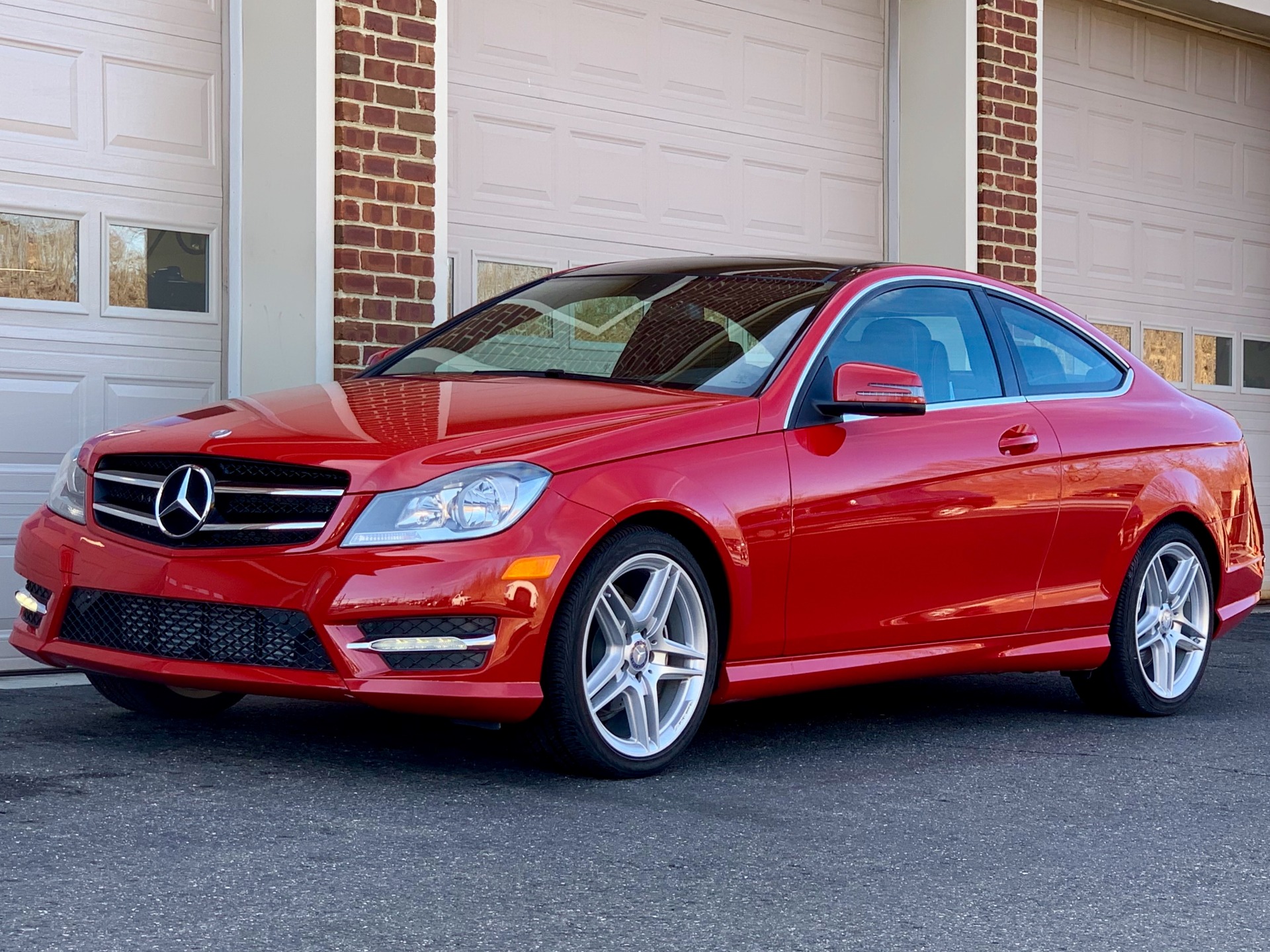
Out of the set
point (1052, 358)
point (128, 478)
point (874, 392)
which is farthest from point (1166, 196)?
point (128, 478)

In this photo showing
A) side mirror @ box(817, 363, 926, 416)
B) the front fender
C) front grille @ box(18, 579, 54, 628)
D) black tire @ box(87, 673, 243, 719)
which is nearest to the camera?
the front fender

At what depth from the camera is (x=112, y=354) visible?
753cm

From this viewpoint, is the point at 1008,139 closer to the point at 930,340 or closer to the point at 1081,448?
the point at 1081,448

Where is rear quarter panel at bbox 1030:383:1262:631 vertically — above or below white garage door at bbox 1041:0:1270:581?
below

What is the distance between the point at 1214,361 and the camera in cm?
1287

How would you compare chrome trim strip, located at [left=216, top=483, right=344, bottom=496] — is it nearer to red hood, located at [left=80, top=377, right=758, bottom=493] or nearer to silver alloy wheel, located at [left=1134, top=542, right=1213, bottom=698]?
red hood, located at [left=80, top=377, right=758, bottom=493]

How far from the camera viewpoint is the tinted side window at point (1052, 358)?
244 inches

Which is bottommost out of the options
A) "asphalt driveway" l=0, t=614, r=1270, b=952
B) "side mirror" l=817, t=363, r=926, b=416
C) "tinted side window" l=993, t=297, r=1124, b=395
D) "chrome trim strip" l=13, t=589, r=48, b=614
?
"asphalt driveway" l=0, t=614, r=1270, b=952

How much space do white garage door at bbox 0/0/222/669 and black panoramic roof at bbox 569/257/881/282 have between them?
2.14 m

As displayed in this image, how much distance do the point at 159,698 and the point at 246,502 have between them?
1086mm

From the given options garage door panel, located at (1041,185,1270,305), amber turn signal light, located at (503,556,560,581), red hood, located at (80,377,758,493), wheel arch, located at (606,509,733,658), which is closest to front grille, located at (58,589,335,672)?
red hood, located at (80,377,758,493)

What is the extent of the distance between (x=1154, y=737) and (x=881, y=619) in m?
1.23

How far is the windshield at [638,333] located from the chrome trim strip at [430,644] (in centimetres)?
117

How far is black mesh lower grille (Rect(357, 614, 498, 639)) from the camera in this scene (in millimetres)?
4391
